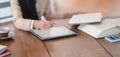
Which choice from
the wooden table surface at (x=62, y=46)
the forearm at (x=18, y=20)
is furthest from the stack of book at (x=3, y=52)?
the forearm at (x=18, y=20)

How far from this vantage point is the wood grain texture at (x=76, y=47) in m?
1.15

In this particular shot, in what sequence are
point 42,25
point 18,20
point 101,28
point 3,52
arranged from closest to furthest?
point 3,52 → point 101,28 → point 42,25 → point 18,20

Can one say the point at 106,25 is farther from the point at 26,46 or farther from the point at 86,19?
the point at 26,46

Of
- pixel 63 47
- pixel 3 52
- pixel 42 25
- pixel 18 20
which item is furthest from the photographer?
pixel 18 20

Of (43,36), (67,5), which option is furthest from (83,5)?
(43,36)

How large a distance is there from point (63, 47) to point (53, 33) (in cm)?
23

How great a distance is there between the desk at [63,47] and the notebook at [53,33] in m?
0.03

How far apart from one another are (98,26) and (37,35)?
16.6 inches

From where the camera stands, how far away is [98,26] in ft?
4.87

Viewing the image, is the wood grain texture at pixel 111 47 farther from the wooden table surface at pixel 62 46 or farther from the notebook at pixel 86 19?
the notebook at pixel 86 19

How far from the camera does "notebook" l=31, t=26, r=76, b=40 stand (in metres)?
1.38

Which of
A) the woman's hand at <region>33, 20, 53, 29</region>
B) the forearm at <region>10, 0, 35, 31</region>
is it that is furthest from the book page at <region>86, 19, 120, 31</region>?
the forearm at <region>10, 0, 35, 31</region>

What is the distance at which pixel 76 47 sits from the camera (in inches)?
49.1

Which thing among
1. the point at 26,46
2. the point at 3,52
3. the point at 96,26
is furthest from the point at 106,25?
the point at 3,52
